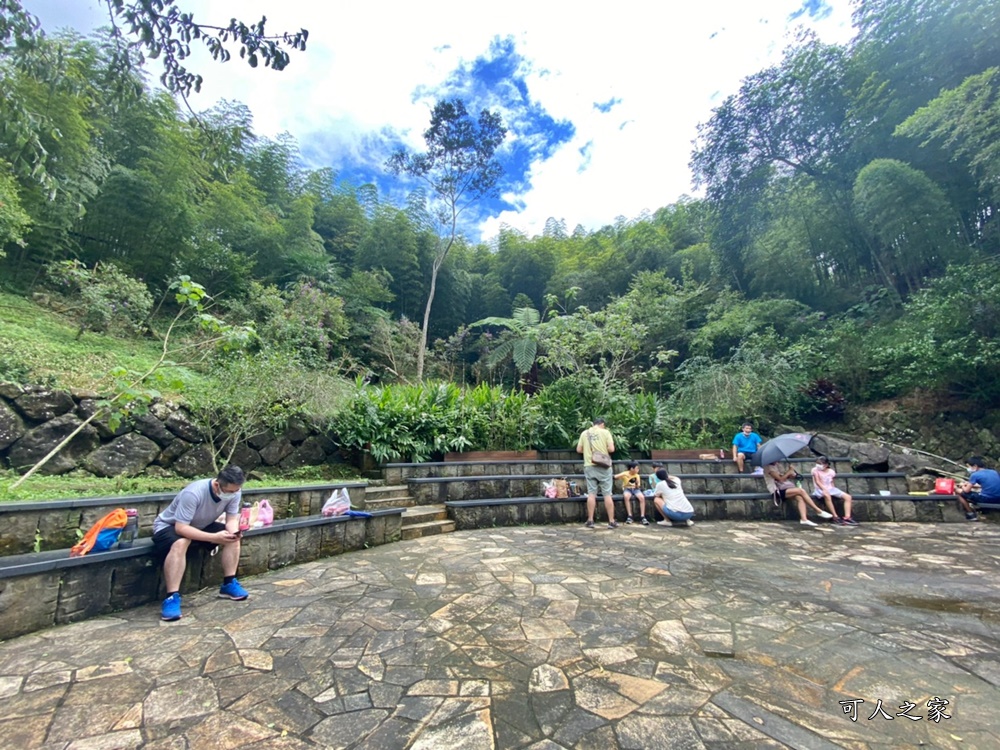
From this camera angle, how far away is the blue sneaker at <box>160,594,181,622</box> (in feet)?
8.11

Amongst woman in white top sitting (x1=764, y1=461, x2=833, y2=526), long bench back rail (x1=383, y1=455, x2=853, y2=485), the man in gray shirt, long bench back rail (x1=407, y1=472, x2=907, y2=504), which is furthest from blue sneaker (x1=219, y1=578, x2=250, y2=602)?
woman in white top sitting (x1=764, y1=461, x2=833, y2=526)

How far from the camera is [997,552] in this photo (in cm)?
414

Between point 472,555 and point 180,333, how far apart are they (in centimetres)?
996

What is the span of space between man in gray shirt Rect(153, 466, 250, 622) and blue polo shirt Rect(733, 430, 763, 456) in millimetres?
7697

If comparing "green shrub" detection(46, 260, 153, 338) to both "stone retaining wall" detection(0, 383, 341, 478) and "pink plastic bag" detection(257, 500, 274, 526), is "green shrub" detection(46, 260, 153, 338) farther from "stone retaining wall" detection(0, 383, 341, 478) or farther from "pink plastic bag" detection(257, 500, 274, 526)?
"pink plastic bag" detection(257, 500, 274, 526)

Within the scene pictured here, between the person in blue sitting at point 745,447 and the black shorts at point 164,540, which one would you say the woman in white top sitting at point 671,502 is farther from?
the black shorts at point 164,540

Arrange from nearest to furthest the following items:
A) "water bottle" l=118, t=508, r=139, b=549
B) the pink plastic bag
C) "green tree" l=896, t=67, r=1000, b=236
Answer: "water bottle" l=118, t=508, r=139, b=549 < the pink plastic bag < "green tree" l=896, t=67, r=1000, b=236

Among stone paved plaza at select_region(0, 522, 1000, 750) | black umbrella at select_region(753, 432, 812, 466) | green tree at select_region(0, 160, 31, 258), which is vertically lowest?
stone paved plaza at select_region(0, 522, 1000, 750)

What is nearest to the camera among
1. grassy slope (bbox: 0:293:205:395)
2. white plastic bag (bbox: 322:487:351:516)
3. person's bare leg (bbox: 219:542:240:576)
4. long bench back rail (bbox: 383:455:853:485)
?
person's bare leg (bbox: 219:542:240:576)

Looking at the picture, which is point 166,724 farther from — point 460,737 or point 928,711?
point 928,711

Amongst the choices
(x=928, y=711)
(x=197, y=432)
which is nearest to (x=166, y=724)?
(x=928, y=711)

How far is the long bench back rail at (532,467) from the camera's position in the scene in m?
6.33

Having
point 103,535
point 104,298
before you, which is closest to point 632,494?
point 103,535

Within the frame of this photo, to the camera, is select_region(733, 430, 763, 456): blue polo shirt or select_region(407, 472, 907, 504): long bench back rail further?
select_region(733, 430, 763, 456): blue polo shirt
